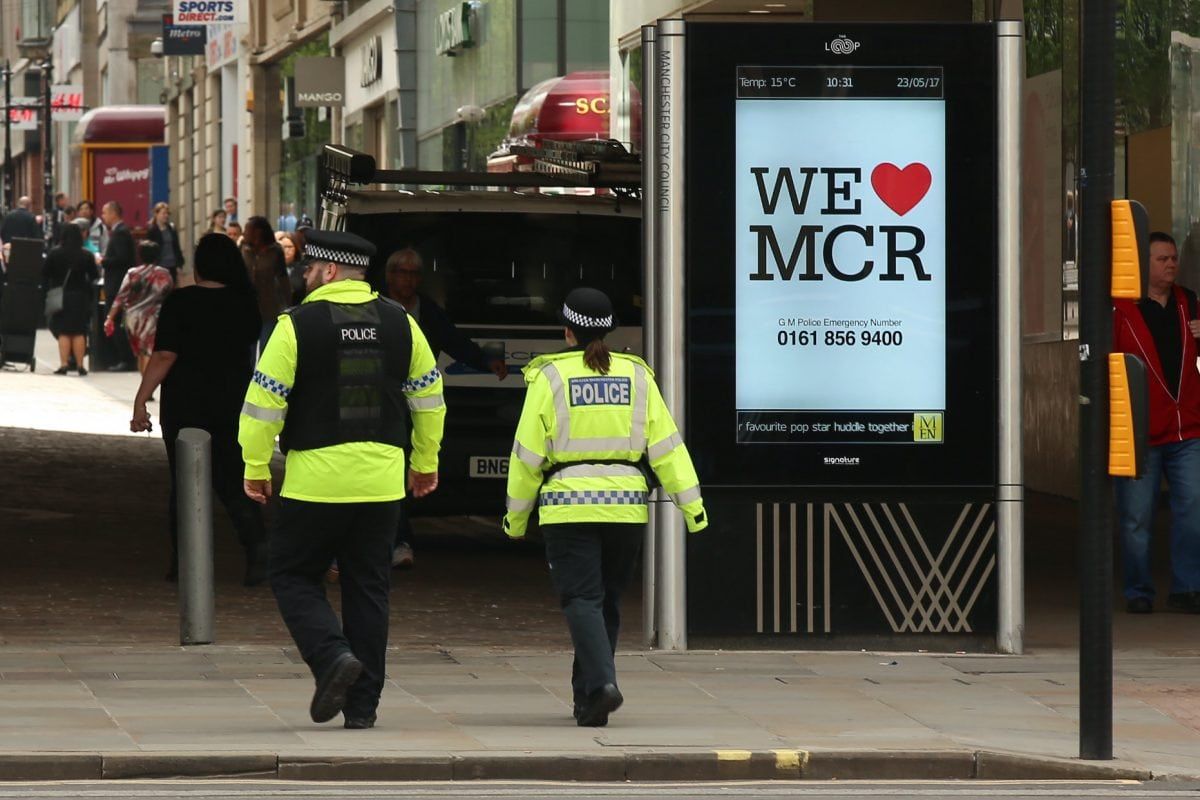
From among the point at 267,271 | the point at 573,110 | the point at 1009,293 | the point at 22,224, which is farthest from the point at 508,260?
the point at 22,224

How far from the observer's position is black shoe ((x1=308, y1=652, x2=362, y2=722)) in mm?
8906

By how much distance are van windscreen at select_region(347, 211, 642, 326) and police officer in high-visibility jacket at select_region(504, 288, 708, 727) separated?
5.63 m

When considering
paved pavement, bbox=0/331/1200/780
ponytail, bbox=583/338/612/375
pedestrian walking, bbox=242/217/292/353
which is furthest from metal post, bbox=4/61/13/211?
ponytail, bbox=583/338/612/375

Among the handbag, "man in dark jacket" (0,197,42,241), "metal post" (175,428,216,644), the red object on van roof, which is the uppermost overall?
the red object on van roof

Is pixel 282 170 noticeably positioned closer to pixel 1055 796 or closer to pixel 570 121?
Result: pixel 570 121

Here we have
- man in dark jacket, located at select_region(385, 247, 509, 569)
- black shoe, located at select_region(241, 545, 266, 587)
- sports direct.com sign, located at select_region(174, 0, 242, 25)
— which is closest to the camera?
black shoe, located at select_region(241, 545, 266, 587)

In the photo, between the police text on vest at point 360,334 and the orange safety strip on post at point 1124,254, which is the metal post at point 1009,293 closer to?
the orange safety strip on post at point 1124,254

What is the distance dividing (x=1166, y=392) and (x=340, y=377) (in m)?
5.41

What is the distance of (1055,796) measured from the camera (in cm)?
835

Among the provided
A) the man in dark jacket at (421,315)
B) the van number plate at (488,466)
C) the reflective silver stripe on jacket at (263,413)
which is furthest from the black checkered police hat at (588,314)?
the van number plate at (488,466)

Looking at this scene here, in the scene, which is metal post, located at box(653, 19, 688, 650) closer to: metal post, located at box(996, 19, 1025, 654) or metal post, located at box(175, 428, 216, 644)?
metal post, located at box(996, 19, 1025, 654)

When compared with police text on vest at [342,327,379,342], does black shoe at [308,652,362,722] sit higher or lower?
lower

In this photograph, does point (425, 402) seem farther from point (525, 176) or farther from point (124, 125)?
point (124, 125)

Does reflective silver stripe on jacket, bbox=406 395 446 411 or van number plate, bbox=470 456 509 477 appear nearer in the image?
reflective silver stripe on jacket, bbox=406 395 446 411
